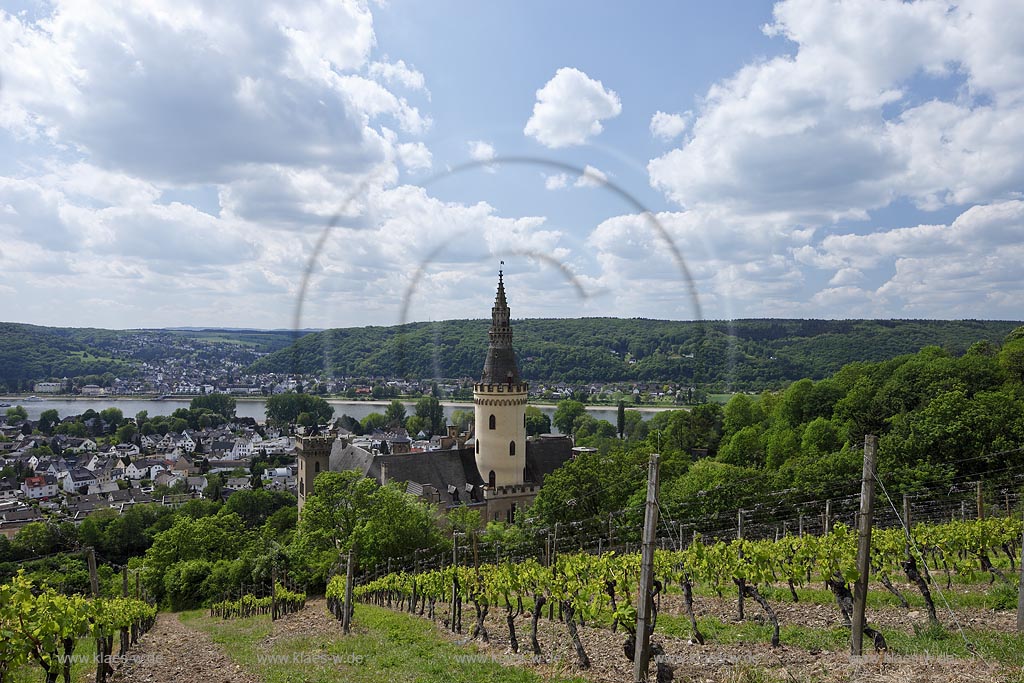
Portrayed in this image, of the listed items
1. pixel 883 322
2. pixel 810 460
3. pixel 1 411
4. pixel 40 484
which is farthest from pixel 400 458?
pixel 1 411

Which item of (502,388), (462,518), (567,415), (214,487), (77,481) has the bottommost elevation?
(77,481)

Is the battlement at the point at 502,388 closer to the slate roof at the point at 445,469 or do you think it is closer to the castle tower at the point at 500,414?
the castle tower at the point at 500,414

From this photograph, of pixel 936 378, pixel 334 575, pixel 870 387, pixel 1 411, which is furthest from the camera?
pixel 1 411

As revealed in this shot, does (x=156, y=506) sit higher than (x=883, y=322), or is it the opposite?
(x=883, y=322)

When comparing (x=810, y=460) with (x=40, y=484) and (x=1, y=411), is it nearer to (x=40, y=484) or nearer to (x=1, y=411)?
(x=40, y=484)

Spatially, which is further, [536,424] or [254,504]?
[536,424]

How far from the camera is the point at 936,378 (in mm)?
54688

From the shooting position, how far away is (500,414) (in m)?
48.3

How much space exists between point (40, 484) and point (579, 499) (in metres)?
98.2

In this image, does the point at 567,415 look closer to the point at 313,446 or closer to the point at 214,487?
the point at 214,487

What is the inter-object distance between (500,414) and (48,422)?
510 feet

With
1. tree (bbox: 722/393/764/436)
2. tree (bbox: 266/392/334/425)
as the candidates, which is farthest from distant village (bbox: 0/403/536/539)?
tree (bbox: 722/393/764/436)

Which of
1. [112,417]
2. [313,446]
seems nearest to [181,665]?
[313,446]

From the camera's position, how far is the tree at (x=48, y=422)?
154738 millimetres
